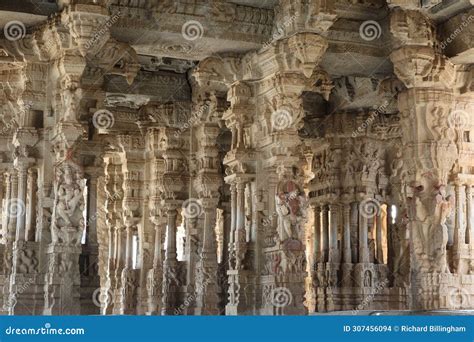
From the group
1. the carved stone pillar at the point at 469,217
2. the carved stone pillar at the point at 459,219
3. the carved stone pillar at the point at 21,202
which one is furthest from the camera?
the carved stone pillar at the point at 469,217

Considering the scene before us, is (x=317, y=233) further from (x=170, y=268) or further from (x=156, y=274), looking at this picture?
(x=156, y=274)

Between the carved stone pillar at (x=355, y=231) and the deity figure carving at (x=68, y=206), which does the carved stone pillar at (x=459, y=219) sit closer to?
the carved stone pillar at (x=355, y=231)

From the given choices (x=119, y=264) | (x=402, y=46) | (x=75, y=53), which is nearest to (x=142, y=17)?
(x=75, y=53)

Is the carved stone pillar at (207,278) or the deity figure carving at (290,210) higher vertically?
the deity figure carving at (290,210)

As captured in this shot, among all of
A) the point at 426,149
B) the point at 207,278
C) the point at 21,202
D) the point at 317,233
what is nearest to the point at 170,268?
the point at 207,278

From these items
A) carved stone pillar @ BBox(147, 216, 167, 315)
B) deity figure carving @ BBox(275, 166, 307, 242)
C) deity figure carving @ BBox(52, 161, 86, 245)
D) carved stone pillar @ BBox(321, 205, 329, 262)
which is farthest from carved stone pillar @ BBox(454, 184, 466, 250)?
carved stone pillar @ BBox(147, 216, 167, 315)

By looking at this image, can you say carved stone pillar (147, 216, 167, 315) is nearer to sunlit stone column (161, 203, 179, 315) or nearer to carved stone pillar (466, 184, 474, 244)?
sunlit stone column (161, 203, 179, 315)

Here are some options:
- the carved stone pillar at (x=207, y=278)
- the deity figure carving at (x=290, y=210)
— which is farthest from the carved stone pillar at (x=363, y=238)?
the deity figure carving at (x=290, y=210)

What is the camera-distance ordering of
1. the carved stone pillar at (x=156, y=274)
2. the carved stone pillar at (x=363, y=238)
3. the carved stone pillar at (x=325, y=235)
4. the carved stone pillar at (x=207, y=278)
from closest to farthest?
the carved stone pillar at (x=207, y=278) < the carved stone pillar at (x=363, y=238) < the carved stone pillar at (x=325, y=235) < the carved stone pillar at (x=156, y=274)

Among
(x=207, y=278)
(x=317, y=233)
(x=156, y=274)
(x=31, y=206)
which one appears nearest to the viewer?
(x=31, y=206)

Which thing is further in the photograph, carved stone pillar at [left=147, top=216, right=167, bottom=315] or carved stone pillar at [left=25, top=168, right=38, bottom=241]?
carved stone pillar at [left=147, top=216, right=167, bottom=315]

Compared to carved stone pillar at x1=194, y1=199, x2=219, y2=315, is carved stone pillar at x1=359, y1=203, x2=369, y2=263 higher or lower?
carved stone pillar at x1=359, y1=203, x2=369, y2=263

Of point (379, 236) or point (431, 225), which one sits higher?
point (379, 236)

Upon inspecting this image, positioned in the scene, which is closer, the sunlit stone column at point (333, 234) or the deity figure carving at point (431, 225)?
the deity figure carving at point (431, 225)
